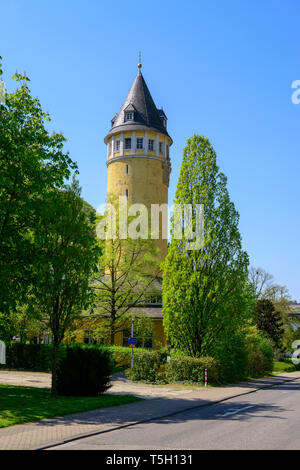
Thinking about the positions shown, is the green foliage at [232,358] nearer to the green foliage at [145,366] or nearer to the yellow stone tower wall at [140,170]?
the green foliage at [145,366]

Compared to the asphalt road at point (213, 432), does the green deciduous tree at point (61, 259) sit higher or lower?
higher

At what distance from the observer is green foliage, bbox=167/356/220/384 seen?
990 inches

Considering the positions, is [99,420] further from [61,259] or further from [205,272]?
[205,272]

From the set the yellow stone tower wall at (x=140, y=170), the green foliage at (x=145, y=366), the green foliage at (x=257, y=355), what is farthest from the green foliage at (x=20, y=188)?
the yellow stone tower wall at (x=140, y=170)

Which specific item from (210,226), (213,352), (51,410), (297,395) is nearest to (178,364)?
(213,352)

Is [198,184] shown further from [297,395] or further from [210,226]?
[297,395]

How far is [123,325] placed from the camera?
3400 cm

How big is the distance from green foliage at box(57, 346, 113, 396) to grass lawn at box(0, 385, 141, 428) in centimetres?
85

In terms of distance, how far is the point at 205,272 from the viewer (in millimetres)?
27672

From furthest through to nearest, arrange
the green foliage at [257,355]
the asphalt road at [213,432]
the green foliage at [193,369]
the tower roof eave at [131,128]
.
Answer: the tower roof eave at [131,128], the green foliage at [257,355], the green foliage at [193,369], the asphalt road at [213,432]

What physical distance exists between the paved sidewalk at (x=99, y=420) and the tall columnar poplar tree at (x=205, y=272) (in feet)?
19.7

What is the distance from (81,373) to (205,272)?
11.4 meters

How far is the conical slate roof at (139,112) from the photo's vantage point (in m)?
50.0
